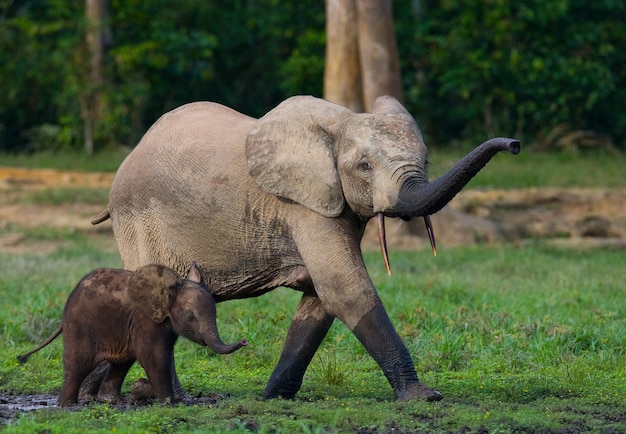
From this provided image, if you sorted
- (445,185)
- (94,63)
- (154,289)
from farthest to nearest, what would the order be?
1. (94,63)
2. (154,289)
3. (445,185)

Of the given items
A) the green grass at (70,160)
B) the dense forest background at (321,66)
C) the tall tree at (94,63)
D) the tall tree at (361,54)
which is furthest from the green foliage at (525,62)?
the tall tree at (361,54)

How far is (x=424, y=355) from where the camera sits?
7.68 metres

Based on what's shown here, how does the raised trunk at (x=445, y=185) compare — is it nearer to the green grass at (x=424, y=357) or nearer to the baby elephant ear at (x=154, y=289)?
the green grass at (x=424, y=357)

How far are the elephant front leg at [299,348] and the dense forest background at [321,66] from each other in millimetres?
13876

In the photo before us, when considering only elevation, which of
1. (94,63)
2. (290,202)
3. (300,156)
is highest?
(94,63)

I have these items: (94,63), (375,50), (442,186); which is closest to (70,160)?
(94,63)

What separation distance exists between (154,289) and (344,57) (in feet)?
28.3

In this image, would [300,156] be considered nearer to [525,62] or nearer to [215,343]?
[215,343]

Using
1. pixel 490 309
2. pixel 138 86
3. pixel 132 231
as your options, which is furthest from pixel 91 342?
pixel 138 86

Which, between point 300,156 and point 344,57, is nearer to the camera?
point 300,156

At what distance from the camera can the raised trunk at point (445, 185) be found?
564cm

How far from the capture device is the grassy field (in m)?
5.64

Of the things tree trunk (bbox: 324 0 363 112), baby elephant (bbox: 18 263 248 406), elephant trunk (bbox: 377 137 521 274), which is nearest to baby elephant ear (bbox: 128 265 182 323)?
baby elephant (bbox: 18 263 248 406)

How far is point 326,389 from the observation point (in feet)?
22.3
